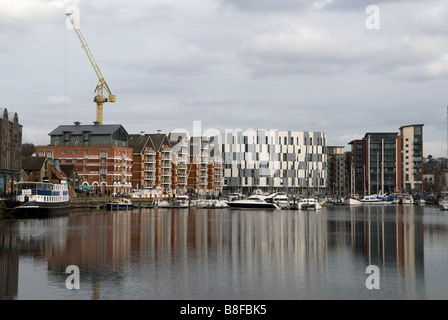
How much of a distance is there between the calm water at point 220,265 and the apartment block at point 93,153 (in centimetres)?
9686

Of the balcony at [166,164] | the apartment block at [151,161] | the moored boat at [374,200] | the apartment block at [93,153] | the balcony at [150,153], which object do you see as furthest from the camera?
the moored boat at [374,200]

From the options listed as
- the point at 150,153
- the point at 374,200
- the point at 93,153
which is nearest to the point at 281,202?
the point at 150,153

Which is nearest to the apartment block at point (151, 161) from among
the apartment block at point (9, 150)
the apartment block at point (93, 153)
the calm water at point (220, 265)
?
the apartment block at point (93, 153)

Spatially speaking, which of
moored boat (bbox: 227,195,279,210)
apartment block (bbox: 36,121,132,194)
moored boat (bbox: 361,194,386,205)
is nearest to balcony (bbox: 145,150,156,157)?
apartment block (bbox: 36,121,132,194)

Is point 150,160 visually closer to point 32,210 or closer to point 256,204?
point 256,204

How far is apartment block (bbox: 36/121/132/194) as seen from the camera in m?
156

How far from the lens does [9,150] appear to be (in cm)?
10531

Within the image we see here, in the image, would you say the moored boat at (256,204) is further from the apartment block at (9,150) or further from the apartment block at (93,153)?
the apartment block at (9,150)

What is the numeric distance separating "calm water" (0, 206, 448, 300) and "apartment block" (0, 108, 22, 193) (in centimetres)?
4665

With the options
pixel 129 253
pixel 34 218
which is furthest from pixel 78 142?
pixel 129 253

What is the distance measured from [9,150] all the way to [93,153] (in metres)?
51.3

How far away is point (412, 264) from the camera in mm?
37969

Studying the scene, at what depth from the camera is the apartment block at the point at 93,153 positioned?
512 feet
